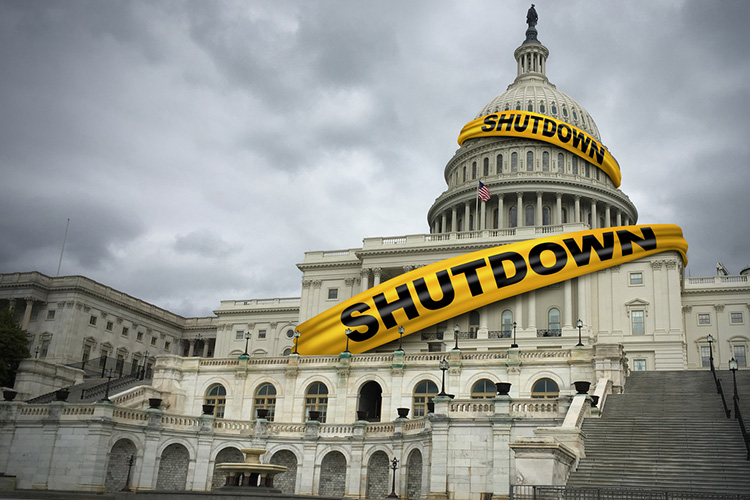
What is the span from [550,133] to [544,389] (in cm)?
6143

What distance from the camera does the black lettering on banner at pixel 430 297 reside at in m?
64.9

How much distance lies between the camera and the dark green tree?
6288cm

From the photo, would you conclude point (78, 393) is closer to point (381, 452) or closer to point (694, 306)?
point (381, 452)

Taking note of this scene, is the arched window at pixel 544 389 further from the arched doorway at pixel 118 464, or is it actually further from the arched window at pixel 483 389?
the arched doorway at pixel 118 464

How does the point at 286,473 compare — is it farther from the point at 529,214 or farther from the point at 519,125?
the point at 519,125

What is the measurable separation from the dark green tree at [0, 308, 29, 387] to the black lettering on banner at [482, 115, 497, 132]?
65922mm

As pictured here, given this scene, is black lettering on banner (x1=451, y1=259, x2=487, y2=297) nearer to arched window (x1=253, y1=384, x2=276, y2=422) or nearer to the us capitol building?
the us capitol building

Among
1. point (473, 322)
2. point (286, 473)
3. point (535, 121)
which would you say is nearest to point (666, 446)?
point (286, 473)

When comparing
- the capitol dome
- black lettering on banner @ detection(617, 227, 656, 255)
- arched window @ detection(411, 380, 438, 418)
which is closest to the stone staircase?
arched window @ detection(411, 380, 438, 418)

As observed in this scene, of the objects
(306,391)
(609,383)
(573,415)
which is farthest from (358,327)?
(573,415)

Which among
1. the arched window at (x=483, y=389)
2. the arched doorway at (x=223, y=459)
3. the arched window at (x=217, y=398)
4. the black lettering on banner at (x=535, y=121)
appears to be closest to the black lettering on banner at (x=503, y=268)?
the arched window at (x=483, y=389)

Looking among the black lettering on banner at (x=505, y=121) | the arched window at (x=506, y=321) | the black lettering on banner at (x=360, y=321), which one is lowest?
the black lettering on banner at (x=360, y=321)

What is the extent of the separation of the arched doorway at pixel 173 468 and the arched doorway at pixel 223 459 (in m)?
1.75

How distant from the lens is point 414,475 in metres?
41.3
